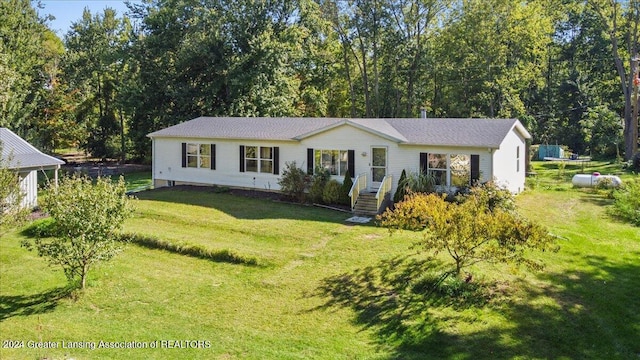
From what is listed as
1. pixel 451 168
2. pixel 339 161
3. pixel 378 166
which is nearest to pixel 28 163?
pixel 339 161

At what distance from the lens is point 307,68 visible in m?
41.8

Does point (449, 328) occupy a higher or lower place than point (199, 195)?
lower

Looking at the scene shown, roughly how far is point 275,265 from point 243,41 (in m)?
24.4

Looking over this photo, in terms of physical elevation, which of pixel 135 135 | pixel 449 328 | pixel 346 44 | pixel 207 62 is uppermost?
pixel 346 44

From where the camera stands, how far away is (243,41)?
3388 cm

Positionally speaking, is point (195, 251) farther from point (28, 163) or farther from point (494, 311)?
point (28, 163)

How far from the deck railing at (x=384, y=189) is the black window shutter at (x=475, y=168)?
3163 millimetres

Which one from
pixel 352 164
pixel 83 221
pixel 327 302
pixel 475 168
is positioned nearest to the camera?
pixel 327 302

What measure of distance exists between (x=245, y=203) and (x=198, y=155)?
5.38 meters

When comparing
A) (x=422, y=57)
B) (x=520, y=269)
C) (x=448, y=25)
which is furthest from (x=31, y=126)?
(x=520, y=269)

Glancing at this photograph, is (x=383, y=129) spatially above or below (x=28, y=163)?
above

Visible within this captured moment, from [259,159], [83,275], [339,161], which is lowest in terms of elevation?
[83,275]

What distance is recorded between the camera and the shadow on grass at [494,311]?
28.7 ft

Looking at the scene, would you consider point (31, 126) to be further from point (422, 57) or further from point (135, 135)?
point (422, 57)
